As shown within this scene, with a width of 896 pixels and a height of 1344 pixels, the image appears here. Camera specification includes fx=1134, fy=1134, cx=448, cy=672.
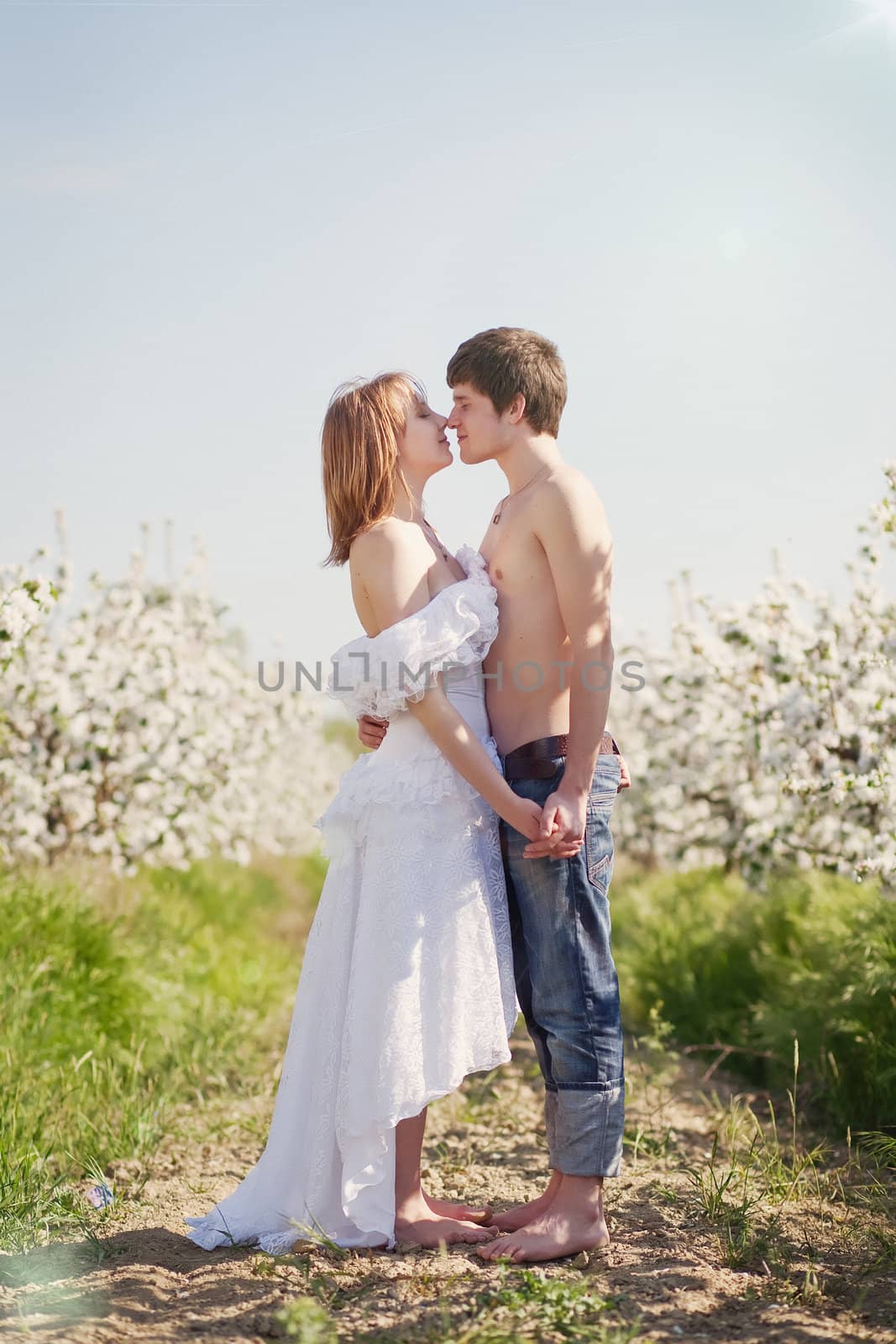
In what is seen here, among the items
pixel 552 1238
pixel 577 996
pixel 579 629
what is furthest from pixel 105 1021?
pixel 579 629

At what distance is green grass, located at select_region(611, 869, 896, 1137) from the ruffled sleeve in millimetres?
2295

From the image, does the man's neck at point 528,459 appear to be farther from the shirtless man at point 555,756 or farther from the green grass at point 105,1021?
the green grass at point 105,1021

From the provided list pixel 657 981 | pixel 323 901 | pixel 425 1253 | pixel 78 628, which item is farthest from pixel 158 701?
pixel 425 1253

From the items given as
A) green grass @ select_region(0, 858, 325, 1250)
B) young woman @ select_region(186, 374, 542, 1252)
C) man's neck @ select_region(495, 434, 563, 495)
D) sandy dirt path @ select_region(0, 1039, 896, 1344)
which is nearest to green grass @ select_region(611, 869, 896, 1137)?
sandy dirt path @ select_region(0, 1039, 896, 1344)

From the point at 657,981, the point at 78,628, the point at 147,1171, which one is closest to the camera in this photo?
the point at 147,1171

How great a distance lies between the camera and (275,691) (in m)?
9.60

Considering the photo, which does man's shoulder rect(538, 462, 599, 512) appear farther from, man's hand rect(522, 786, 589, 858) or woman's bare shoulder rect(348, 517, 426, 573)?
man's hand rect(522, 786, 589, 858)

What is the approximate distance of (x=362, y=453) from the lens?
305 cm

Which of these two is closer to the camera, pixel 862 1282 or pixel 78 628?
pixel 862 1282

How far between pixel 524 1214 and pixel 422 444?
213 cm

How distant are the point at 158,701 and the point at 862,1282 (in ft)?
17.8

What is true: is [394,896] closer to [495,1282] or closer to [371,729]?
[371,729]

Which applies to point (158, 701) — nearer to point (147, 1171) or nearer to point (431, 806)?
point (147, 1171)

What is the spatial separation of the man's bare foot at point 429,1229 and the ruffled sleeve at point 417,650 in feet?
4.39
